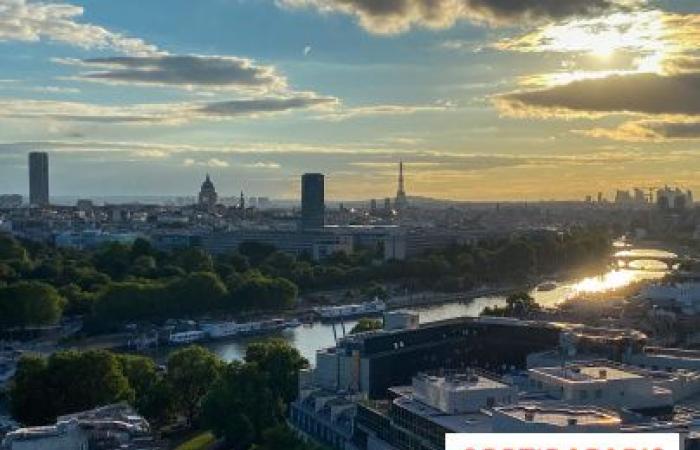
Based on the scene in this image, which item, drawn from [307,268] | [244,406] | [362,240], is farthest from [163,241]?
[244,406]

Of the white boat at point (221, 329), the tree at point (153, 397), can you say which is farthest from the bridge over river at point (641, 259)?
the tree at point (153, 397)

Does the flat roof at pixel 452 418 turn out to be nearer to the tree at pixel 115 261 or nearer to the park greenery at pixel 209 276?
the park greenery at pixel 209 276

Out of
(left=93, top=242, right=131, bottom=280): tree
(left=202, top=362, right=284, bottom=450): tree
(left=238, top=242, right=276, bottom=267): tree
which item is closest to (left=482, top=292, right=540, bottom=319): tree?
(left=202, top=362, right=284, bottom=450): tree

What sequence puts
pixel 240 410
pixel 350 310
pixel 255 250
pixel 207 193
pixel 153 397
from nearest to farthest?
1. pixel 240 410
2. pixel 153 397
3. pixel 350 310
4. pixel 255 250
5. pixel 207 193

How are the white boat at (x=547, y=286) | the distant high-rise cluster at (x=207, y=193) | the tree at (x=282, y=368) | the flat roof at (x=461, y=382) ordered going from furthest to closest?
the distant high-rise cluster at (x=207, y=193) < the white boat at (x=547, y=286) < the tree at (x=282, y=368) < the flat roof at (x=461, y=382)

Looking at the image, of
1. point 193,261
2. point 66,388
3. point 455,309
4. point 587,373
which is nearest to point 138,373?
point 66,388

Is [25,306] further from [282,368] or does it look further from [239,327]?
[282,368]
